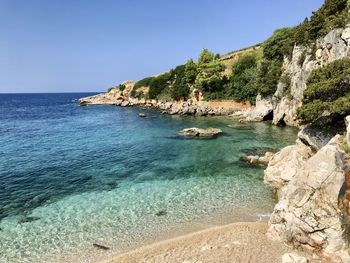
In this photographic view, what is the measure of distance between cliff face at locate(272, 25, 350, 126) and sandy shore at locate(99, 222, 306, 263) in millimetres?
26312

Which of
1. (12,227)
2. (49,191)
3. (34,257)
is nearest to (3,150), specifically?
(49,191)

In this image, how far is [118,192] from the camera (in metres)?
22.3

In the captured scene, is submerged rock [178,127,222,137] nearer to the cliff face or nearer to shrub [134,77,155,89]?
the cliff face

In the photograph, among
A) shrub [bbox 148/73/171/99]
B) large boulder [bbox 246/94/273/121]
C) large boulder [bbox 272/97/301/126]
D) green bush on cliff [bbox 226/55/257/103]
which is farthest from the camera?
shrub [bbox 148/73/171/99]

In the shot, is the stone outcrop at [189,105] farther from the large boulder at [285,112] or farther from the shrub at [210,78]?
the large boulder at [285,112]

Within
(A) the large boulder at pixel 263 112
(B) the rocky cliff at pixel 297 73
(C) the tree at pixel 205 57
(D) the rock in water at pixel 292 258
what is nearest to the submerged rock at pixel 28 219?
(D) the rock in water at pixel 292 258

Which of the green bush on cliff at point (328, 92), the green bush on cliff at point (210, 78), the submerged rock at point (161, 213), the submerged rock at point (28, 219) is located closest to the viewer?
the submerged rock at point (28, 219)

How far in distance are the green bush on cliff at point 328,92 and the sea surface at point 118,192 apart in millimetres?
6642

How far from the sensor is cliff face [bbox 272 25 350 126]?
34.8m

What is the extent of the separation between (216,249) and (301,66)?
138ft

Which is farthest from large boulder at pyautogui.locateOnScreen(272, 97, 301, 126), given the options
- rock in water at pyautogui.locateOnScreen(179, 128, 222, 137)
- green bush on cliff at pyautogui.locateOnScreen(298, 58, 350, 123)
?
green bush on cliff at pyautogui.locateOnScreen(298, 58, 350, 123)

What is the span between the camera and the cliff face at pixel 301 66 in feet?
114

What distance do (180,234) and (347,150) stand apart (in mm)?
10472

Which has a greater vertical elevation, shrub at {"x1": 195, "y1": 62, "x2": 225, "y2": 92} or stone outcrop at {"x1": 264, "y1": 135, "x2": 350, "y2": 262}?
shrub at {"x1": 195, "y1": 62, "x2": 225, "y2": 92}
